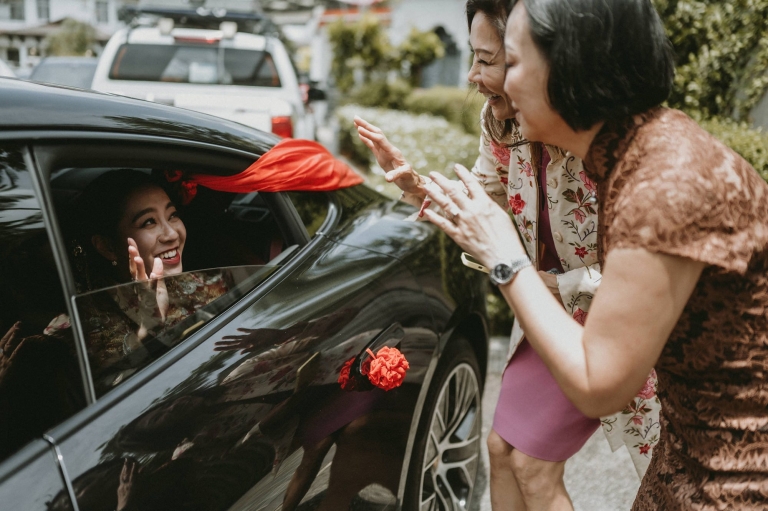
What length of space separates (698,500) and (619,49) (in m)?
0.90

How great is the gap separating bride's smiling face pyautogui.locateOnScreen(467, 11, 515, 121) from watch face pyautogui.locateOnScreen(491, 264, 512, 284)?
2.22 ft

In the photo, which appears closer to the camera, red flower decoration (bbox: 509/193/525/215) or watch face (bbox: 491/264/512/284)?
watch face (bbox: 491/264/512/284)

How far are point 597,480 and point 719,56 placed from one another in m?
3.34

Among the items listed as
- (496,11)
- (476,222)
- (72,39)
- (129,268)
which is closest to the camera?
(476,222)

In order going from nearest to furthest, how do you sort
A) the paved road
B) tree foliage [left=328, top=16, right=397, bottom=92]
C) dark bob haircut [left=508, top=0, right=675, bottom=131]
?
1. dark bob haircut [left=508, top=0, right=675, bottom=131]
2. the paved road
3. tree foliage [left=328, top=16, right=397, bottom=92]

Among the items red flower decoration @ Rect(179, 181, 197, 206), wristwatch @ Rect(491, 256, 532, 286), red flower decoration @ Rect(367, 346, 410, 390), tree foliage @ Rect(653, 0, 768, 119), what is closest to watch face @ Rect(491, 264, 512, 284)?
wristwatch @ Rect(491, 256, 532, 286)

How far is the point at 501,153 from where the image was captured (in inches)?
86.2

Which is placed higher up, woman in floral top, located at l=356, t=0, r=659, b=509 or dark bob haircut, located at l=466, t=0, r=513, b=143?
dark bob haircut, located at l=466, t=0, r=513, b=143

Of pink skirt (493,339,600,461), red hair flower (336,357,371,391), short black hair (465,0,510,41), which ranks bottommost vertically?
pink skirt (493,339,600,461)

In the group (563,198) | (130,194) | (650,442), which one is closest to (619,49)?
(563,198)

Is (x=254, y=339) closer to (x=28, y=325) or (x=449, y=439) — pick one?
(x=28, y=325)

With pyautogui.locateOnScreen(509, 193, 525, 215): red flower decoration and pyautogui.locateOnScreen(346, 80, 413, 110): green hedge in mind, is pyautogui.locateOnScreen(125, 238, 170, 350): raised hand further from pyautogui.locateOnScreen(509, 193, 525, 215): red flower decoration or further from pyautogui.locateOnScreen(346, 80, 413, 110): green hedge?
pyautogui.locateOnScreen(346, 80, 413, 110): green hedge

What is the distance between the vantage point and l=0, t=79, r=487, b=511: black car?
1.42m

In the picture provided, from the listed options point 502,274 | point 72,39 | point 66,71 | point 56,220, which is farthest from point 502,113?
point 72,39
